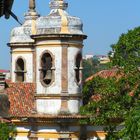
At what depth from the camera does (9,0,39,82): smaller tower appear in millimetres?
31359

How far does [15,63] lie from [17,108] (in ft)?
15.6

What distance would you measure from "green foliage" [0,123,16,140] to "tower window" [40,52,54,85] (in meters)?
2.39

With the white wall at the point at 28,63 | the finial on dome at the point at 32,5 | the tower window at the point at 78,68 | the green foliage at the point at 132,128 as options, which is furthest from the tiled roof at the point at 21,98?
the green foliage at the point at 132,128

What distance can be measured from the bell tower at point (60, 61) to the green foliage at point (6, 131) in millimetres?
1561

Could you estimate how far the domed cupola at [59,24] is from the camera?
26656mm

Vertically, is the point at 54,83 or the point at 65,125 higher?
the point at 54,83

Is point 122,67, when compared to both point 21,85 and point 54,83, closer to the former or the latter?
point 54,83

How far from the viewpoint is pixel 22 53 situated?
31.6 m

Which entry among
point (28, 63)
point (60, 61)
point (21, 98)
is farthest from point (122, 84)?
point (28, 63)

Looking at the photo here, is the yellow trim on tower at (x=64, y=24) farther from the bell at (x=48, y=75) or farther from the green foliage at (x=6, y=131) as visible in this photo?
the green foliage at (x=6, y=131)

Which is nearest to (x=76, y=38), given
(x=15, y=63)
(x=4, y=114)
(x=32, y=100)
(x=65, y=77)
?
(x=65, y=77)

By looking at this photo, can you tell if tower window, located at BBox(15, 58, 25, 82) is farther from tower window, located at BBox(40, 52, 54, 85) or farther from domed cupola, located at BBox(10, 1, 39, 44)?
tower window, located at BBox(40, 52, 54, 85)

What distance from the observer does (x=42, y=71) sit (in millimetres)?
27344

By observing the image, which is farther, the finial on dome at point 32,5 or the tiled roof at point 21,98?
the finial on dome at point 32,5
